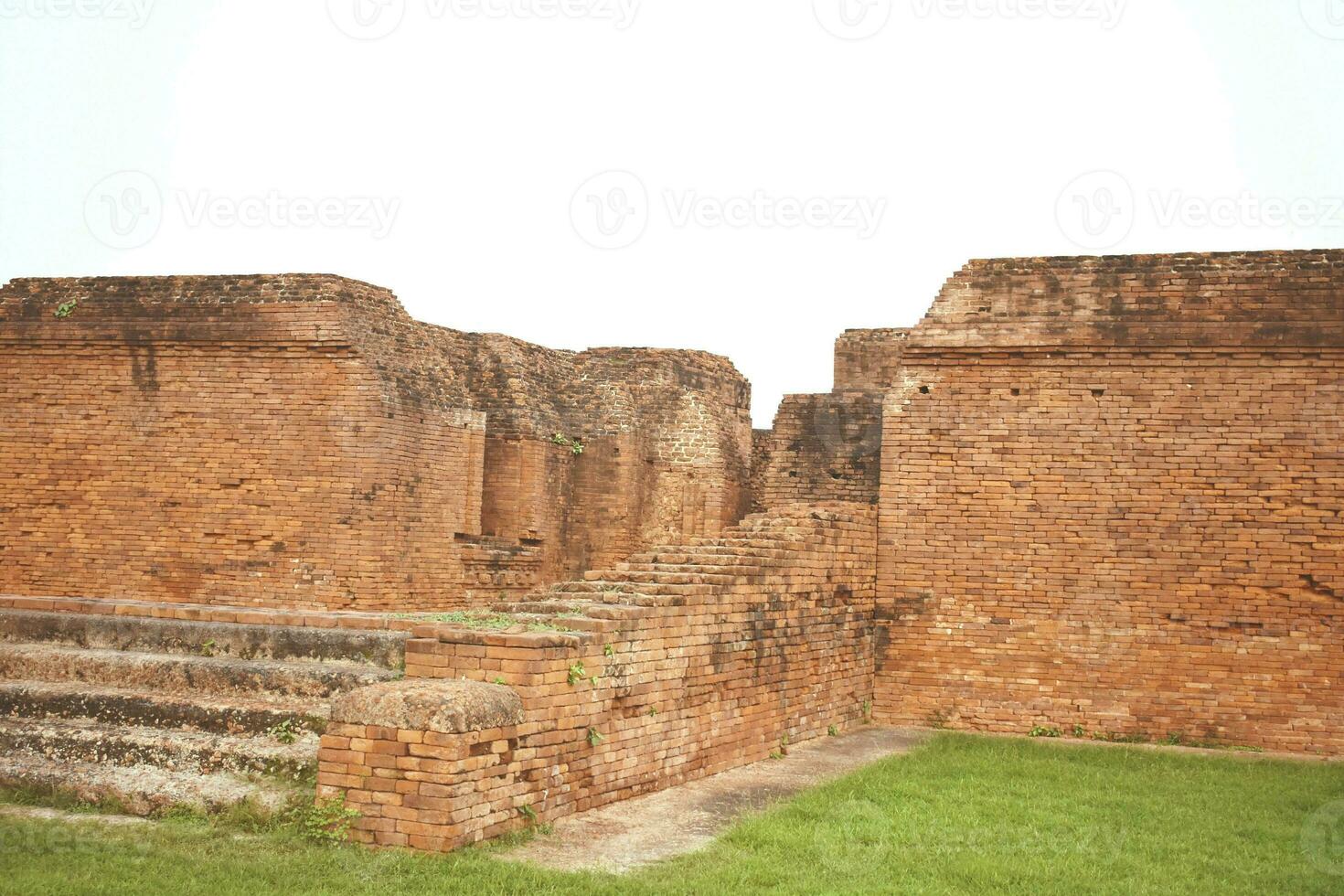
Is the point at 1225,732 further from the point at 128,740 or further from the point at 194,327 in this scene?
the point at 194,327

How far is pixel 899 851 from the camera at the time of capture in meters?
6.18

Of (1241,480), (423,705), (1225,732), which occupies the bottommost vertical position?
(1225,732)

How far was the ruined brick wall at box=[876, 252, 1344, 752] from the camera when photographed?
1020 cm

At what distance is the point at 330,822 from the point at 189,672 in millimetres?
2412

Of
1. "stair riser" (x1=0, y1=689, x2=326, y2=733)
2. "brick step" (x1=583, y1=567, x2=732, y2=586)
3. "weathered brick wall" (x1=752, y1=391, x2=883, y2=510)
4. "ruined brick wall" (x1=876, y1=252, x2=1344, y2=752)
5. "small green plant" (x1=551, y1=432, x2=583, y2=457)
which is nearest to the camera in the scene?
"stair riser" (x1=0, y1=689, x2=326, y2=733)

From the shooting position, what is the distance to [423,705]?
5.73m

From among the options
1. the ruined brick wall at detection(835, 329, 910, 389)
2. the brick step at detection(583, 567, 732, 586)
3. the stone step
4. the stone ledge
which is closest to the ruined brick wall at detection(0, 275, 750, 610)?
the stone step

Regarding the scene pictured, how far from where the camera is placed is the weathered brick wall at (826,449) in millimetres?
12688

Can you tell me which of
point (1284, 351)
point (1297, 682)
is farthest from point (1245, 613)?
point (1284, 351)

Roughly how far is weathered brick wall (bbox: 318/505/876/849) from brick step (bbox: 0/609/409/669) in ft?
3.38

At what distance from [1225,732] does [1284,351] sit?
3395 millimetres

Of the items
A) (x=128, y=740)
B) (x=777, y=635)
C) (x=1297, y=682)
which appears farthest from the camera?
(x=1297, y=682)

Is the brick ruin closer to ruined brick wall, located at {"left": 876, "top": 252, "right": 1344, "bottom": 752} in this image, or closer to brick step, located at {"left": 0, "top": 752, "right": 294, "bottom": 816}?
ruined brick wall, located at {"left": 876, "top": 252, "right": 1344, "bottom": 752}

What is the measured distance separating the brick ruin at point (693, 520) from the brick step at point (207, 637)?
133 mm
